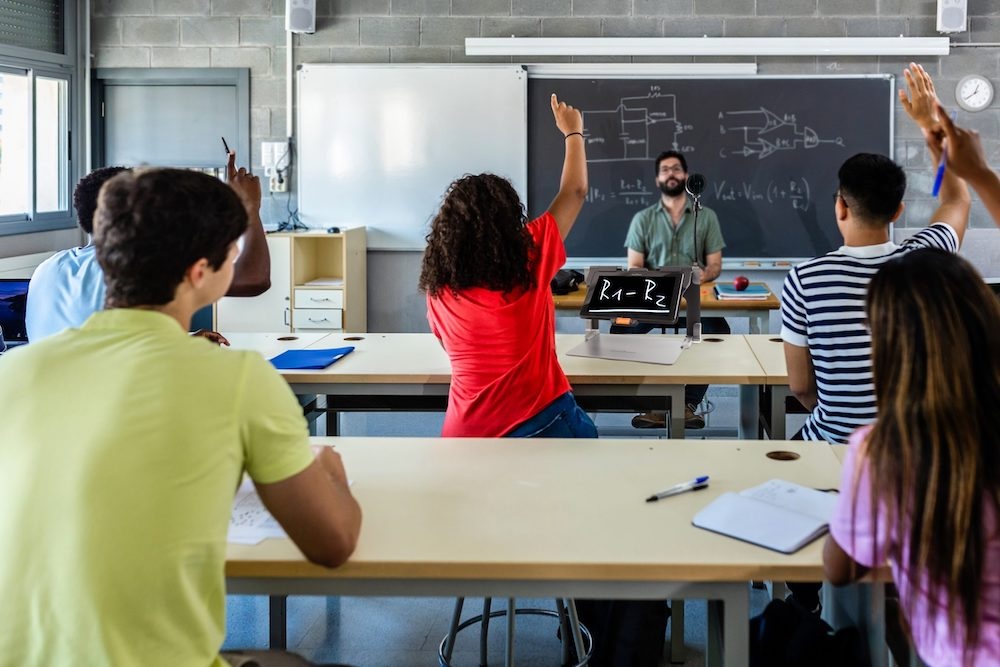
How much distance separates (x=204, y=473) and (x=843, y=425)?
166 cm

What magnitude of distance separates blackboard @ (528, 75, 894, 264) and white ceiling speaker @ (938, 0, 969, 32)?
40 centimetres

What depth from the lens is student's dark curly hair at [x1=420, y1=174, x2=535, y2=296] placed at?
98.0 inches

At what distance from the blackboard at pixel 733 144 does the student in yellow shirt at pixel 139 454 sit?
188 inches

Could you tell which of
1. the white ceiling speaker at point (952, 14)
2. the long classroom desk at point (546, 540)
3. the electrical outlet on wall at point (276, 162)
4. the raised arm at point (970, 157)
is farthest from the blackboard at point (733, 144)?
the raised arm at point (970, 157)

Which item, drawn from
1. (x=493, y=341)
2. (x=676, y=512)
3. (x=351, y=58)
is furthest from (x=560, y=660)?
(x=351, y=58)

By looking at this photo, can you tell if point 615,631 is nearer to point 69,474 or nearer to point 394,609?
point 394,609

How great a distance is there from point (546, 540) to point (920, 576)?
56 centimetres

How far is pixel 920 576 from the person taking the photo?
119 cm

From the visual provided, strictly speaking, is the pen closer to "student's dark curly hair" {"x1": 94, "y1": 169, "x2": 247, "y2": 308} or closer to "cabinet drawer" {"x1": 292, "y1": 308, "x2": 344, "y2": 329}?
"student's dark curly hair" {"x1": 94, "y1": 169, "x2": 247, "y2": 308}

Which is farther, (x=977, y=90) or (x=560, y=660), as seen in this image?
(x=977, y=90)

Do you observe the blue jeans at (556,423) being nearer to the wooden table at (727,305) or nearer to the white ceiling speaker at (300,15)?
the wooden table at (727,305)

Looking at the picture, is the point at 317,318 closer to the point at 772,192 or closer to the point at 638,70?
the point at 638,70

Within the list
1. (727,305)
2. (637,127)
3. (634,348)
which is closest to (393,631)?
(634,348)

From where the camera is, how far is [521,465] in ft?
6.40
